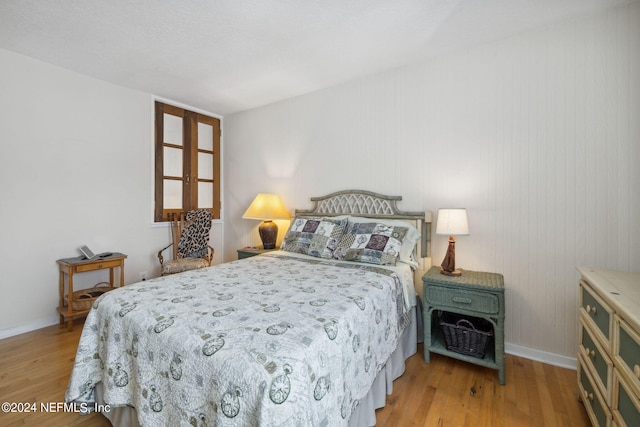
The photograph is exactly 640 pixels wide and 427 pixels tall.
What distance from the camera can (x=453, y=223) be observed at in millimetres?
2221

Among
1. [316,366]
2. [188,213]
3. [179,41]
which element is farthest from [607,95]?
[188,213]

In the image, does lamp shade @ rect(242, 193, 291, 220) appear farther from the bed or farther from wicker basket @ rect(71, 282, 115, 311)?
wicker basket @ rect(71, 282, 115, 311)

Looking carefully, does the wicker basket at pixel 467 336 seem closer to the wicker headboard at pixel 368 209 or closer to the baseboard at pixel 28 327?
the wicker headboard at pixel 368 209

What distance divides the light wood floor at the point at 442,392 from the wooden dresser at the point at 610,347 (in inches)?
9.5

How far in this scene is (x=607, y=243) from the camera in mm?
2029

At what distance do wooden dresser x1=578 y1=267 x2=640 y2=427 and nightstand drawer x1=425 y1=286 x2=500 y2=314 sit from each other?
1.53 feet

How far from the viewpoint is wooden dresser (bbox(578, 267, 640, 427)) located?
3.57ft

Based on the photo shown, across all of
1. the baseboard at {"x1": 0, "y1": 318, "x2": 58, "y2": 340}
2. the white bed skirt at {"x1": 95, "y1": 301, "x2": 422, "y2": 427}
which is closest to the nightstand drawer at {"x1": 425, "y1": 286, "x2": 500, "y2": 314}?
the white bed skirt at {"x1": 95, "y1": 301, "x2": 422, "y2": 427}

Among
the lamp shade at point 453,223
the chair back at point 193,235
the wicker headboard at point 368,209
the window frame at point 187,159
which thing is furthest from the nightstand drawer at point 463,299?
the window frame at point 187,159

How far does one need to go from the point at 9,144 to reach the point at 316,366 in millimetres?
3398

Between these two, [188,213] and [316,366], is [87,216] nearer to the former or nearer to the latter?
[188,213]

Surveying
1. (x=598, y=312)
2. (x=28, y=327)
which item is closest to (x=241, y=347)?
(x=598, y=312)

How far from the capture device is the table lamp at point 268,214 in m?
3.44

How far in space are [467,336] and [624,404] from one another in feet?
3.14
